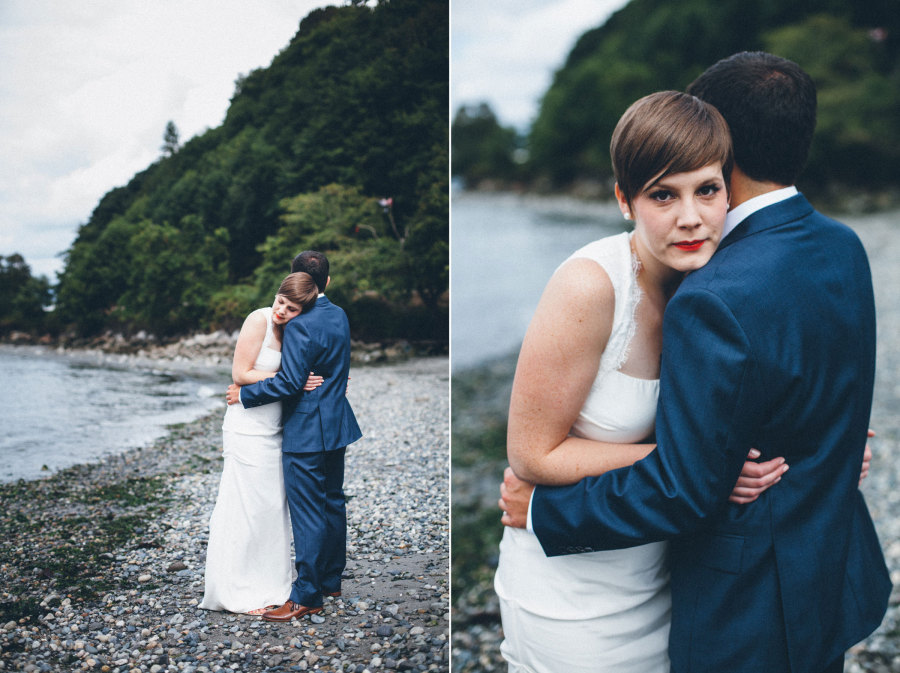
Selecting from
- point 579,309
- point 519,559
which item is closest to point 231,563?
point 519,559

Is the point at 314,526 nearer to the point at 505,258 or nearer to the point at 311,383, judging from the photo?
the point at 311,383

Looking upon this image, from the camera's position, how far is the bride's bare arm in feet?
4.85

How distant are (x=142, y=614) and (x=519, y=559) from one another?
1350 millimetres

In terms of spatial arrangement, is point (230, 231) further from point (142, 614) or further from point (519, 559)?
point (519, 559)

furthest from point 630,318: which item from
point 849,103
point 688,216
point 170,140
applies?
point 849,103

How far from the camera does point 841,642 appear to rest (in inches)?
62.7

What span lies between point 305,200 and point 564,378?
1.68 metres

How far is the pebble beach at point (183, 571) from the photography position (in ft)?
6.99

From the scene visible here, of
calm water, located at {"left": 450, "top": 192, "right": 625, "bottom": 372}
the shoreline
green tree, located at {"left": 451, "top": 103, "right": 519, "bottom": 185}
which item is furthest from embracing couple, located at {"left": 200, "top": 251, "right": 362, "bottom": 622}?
green tree, located at {"left": 451, "top": 103, "right": 519, "bottom": 185}

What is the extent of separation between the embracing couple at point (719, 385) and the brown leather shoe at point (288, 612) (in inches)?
48.7

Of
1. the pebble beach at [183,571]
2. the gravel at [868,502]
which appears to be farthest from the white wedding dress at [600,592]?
the gravel at [868,502]

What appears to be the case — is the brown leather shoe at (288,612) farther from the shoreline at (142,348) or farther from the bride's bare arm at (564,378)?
the bride's bare arm at (564,378)

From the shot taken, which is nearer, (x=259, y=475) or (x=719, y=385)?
(x=719, y=385)

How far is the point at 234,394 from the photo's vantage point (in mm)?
2514
